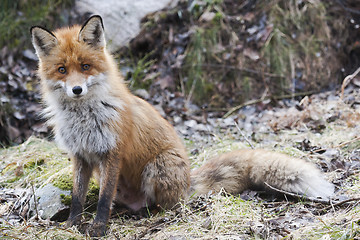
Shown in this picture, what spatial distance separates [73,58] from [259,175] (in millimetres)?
2091

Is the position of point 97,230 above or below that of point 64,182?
below

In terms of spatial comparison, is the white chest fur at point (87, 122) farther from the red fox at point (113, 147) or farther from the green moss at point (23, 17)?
the green moss at point (23, 17)

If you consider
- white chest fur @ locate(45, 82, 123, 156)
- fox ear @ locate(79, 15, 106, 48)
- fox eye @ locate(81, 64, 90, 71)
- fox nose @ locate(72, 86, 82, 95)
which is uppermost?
fox ear @ locate(79, 15, 106, 48)

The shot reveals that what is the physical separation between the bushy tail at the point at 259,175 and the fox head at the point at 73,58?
1.52 metres

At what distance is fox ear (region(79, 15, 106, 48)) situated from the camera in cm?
337

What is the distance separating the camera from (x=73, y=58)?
127 inches

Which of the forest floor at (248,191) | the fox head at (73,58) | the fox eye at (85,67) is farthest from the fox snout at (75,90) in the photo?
the forest floor at (248,191)

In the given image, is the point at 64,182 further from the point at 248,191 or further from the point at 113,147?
the point at 248,191

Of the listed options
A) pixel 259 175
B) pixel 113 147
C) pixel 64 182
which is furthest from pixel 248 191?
pixel 64 182

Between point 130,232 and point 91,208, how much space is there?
785mm

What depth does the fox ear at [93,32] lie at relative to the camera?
3.37m

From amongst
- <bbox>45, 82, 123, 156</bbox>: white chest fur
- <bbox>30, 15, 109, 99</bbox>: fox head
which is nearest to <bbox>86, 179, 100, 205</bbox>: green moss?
<bbox>45, 82, 123, 156</bbox>: white chest fur

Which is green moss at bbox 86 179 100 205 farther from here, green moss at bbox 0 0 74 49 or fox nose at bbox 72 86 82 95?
green moss at bbox 0 0 74 49

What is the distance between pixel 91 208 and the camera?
385 centimetres
